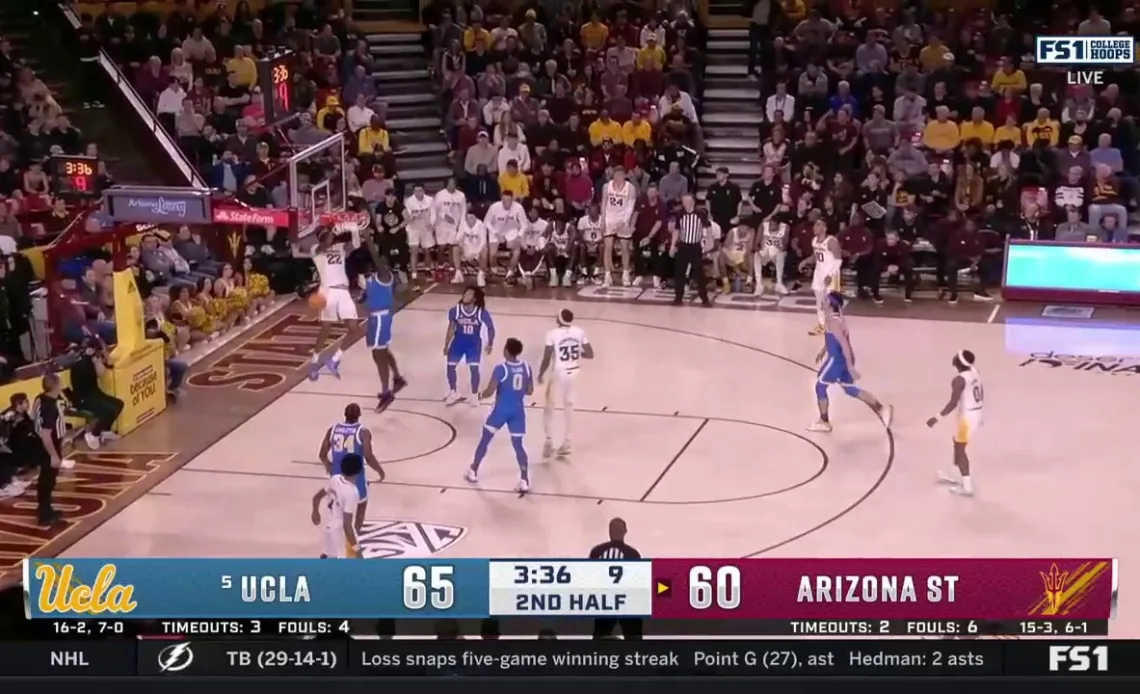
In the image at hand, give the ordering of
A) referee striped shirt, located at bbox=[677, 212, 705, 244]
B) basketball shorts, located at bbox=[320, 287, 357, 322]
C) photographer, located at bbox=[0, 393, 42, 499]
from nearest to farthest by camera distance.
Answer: photographer, located at bbox=[0, 393, 42, 499] → basketball shorts, located at bbox=[320, 287, 357, 322] → referee striped shirt, located at bbox=[677, 212, 705, 244]

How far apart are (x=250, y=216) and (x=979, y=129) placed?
410 inches

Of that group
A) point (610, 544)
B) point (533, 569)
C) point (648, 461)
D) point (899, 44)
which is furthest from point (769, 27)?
point (533, 569)

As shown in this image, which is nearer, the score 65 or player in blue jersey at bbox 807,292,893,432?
the score 65

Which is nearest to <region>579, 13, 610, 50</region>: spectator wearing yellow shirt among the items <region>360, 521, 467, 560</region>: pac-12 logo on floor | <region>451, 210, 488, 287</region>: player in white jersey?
<region>451, 210, 488, 287</region>: player in white jersey

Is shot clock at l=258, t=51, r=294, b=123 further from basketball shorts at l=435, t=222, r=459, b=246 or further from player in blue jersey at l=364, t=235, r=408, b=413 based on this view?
basketball shorts at l=435, t=222, r=459, b=246

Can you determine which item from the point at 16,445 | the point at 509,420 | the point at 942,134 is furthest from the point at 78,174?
the point at 942,134

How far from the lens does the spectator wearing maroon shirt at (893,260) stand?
2169cm

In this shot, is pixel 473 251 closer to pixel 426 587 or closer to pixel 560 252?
pixel 560 252

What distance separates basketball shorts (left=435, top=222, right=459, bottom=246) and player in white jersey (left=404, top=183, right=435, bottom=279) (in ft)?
0.35

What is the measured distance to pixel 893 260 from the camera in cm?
2191

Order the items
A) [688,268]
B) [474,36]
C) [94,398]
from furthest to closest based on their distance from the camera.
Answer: [474,36], [688,268], [94,398]

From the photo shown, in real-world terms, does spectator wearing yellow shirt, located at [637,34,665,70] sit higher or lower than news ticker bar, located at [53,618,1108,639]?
higher

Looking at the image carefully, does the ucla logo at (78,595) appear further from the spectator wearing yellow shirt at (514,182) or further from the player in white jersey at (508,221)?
the spectator wearing yellow shirt at (514,182)

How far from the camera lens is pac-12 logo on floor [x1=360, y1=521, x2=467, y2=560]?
13273mm
